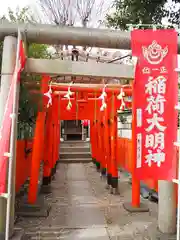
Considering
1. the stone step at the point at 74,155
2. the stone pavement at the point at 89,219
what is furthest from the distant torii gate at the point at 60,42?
the stone step at the point at 74,155

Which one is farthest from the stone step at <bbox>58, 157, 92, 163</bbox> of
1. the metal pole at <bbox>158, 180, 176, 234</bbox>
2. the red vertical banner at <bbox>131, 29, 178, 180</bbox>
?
the red vertical banner at <bbox>131, 29, 178, 180</bbox>

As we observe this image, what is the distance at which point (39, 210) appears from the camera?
21.0 feet

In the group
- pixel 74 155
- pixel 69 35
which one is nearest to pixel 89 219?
pixel 69 35

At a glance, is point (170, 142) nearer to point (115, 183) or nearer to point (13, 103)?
point (13, 103)

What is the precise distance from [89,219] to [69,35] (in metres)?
3.84

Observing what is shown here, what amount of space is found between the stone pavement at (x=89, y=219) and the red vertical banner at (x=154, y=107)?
1.40 meters

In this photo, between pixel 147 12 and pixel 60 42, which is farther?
pixel 147 12

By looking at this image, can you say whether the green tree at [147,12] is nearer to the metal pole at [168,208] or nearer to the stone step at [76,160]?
the metal pole at [168,208]

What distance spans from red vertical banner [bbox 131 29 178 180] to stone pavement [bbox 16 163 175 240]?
1.40 meters

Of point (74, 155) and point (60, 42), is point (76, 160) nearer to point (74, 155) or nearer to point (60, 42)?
point (74, 155)

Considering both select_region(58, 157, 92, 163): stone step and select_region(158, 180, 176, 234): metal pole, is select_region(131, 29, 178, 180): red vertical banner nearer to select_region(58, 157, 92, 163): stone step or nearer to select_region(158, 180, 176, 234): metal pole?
select_region(158, 180, 176, 234): metal pole

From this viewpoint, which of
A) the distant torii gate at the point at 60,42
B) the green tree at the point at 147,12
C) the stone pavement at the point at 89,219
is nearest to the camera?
the distant torii gate at the point at 60,42

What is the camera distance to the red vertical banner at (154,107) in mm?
4227

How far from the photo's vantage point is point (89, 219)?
19.9ft
